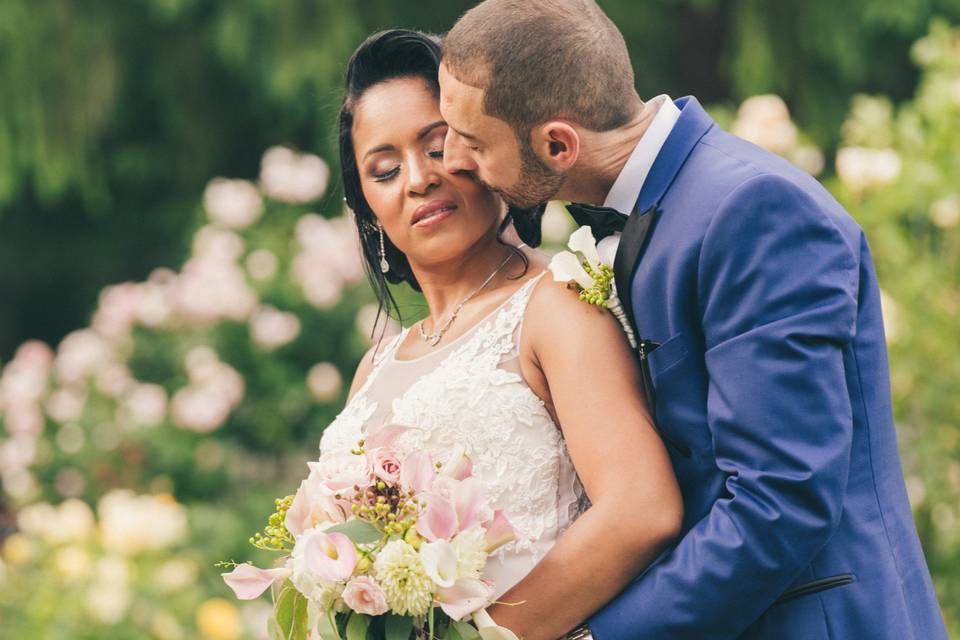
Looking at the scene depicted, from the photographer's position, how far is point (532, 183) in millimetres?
2254

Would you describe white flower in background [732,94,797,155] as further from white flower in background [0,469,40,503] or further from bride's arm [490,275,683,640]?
white flower in background [0,469,40,503]

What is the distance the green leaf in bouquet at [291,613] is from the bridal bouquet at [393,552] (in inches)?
0.5

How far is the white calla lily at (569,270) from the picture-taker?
7.39ft

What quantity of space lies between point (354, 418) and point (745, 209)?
101 centimetres

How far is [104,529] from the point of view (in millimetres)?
4754

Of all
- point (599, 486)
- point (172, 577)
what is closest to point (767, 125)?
point (172, 577)

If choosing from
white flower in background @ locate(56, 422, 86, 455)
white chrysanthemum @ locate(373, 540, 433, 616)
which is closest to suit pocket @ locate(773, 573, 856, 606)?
white chrysanthemum @ locate(373, 540, 433, 616)

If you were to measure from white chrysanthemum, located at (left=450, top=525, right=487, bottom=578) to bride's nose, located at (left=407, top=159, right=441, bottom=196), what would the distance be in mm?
777

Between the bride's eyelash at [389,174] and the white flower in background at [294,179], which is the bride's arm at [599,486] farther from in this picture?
the white flower in background at [294,179]

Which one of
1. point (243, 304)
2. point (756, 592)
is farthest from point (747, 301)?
point (243, 304)

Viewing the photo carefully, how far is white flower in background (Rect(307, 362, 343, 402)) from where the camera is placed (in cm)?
613

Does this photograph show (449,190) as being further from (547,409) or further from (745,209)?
(745,209)

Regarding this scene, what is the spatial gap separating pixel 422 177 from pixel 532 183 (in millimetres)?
361

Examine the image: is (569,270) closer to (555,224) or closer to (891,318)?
(891,318)
